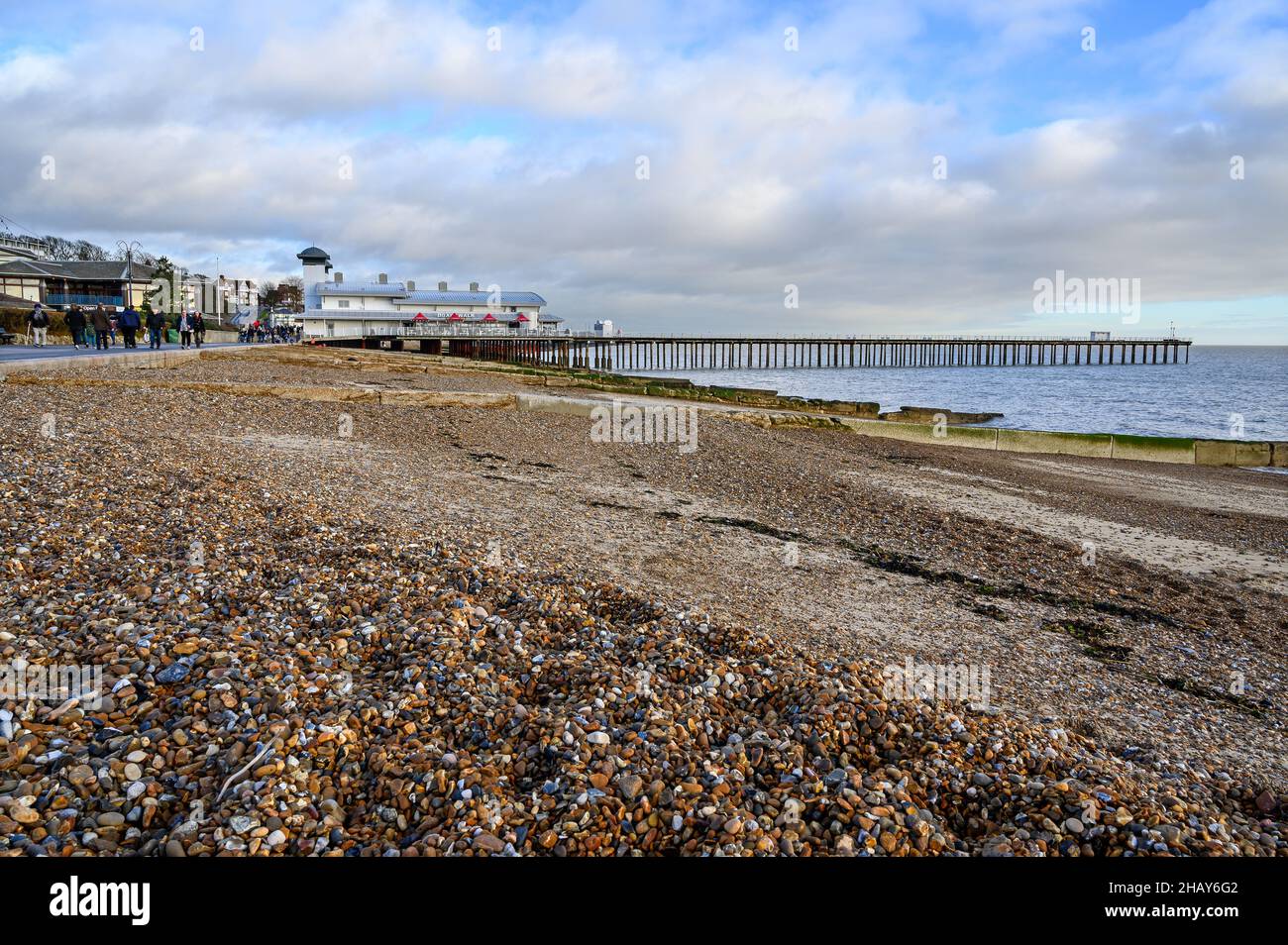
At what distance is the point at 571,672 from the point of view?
417cm

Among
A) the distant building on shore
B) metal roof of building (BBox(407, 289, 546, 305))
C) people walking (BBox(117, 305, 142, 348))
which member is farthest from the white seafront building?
people walking (BBox(117, 305, 142, 348))

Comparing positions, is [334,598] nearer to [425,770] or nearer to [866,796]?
[425,770]

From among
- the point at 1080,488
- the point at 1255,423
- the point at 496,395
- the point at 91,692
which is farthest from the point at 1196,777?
the point at 1255,423

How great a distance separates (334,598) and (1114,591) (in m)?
7.31

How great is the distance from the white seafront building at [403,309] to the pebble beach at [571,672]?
195ft

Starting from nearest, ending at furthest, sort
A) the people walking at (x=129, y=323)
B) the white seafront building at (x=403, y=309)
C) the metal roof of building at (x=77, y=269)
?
the people walking at (x=129, y=323) → the metal roof of building at (x=77, y=269) → the white seafront building at (x=403, y=309)

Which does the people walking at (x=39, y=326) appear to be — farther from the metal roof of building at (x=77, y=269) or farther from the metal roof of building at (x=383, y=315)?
the metal roof of building at (x=383, y=315)

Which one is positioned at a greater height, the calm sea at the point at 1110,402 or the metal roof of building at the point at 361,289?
the metal roof of building at the point at 361,289

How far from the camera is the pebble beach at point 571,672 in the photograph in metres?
2.96

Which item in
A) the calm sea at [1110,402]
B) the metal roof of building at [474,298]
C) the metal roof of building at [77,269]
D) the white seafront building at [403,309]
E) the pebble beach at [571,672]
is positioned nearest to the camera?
the pebble beach at [571,672]

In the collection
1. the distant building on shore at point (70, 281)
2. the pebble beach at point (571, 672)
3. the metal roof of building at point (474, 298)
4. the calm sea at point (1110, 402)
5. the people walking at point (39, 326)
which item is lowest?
the pebble beach at point (571, 672)

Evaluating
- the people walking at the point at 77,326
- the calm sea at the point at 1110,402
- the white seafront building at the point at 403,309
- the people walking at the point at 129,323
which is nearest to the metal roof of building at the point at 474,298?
the white seafront building at the point at 403,309

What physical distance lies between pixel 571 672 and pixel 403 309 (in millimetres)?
76739

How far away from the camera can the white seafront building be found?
69.6 metres
